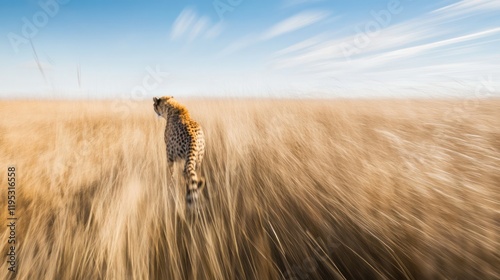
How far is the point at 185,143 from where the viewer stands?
9.24 ft

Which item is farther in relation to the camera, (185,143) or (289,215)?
(185,143)

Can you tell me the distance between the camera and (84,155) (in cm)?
255

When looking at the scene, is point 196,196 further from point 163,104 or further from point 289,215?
point 163,104

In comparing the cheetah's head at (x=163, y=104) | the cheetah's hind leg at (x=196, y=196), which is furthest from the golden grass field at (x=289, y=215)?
the cheetah's head at (x=163, y=104)

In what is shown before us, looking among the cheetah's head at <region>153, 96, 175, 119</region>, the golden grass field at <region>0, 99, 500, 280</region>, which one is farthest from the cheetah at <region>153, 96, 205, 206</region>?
the golden grass field at <region>0, 99, 500, 280</region>

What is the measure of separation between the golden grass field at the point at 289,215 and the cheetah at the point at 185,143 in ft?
0.59

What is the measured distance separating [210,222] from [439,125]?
2531 millimetres

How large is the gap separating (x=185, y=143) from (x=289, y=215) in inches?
70.1

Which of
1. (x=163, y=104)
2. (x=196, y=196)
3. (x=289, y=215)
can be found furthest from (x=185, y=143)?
(x=289, y=215)

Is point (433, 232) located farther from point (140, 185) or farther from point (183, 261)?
point (140, 185)

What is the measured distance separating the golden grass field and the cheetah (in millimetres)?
179

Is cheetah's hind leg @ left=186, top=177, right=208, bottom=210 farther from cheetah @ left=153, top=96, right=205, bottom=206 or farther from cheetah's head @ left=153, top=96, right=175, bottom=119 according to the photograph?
cheetah's head @ left=153, top=96, right=175, bottom=119

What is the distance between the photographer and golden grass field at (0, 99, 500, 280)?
3.39 ft

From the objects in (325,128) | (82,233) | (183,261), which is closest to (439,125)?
(325,128)
